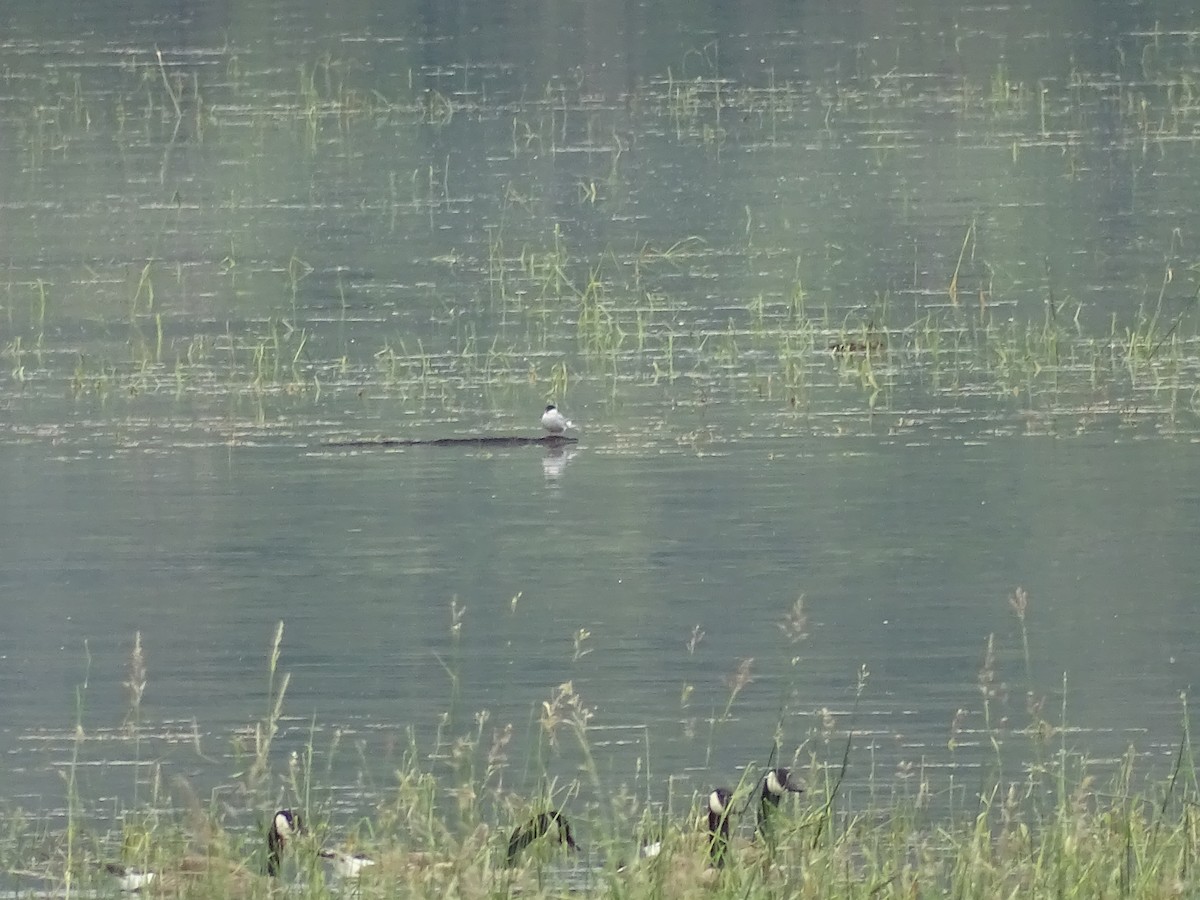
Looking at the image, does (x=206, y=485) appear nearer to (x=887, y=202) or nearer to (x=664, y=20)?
(x=887, y=202)

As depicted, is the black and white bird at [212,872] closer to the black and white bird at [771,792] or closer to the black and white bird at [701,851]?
the black and white bird at [701,851]

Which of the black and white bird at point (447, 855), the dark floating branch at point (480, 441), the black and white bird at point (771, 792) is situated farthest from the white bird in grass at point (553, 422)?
the black and white bird at point (447, 855)

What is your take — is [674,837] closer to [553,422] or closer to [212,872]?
[212,872]

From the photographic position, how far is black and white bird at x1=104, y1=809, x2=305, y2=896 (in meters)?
6.26

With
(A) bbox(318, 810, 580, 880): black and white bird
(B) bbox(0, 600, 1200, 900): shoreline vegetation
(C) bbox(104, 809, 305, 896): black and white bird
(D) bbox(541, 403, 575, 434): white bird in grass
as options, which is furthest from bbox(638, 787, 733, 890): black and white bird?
(D) bbox(541, 403, 575, 434): white bird in grass

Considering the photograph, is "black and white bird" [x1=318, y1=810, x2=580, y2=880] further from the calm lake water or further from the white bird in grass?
the white bird in grass

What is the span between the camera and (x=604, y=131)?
29.0 metres

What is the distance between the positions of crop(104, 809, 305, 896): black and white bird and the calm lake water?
12.4 inches

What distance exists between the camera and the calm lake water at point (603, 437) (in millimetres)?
8805

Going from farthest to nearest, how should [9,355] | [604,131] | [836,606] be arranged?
[604,131] → [9,355] → [836,606]

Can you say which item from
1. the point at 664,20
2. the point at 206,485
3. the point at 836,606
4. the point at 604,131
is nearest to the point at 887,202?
the point at 604,131

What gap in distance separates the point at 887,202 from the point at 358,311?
5.86 m

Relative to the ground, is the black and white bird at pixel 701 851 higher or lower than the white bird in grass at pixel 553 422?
higher

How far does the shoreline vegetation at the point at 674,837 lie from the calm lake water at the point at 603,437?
0.14 metres
